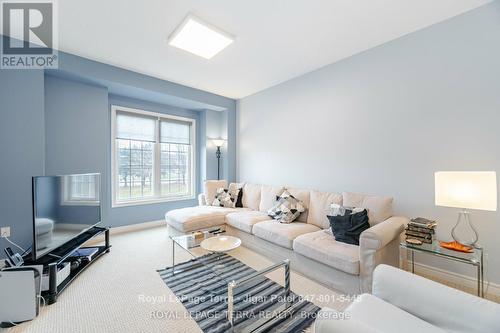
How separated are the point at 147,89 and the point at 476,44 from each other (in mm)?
4107

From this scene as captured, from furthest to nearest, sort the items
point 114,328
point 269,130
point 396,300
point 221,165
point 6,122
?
point 221,165, point 269,130, point 6,122, point 114,328, point 396,300

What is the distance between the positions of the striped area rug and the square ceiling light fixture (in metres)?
2.40

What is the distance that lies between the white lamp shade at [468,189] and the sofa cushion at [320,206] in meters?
1.00

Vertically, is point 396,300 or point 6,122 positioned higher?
point 6,122

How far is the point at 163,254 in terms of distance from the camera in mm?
2830

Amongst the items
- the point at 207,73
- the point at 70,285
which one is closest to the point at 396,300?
the point at 70,285

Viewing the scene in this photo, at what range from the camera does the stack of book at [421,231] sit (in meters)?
1.93

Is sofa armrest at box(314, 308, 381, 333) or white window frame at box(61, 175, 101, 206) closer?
sofa armrest at box(314, 308, 381, 333)

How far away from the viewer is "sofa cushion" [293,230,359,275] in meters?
1.84

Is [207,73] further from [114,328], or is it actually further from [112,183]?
[114,328]

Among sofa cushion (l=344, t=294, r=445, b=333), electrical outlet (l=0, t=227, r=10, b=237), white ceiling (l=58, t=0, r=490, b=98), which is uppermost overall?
white ceiling (l=58, t=0, r=490, b=98)

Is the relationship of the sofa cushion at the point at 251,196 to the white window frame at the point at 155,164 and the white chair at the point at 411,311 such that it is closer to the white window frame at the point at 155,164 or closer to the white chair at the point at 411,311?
the white window frame at the point at 155,164

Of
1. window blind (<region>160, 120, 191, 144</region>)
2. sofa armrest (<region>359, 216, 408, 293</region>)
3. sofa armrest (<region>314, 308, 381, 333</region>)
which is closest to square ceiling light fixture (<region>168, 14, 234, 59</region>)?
window blind (<region>160, 120, 191, 144</region>)

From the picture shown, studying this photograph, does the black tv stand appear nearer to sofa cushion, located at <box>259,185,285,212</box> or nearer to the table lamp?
sofa cushion, located at <box>259,185,285,212</box>
